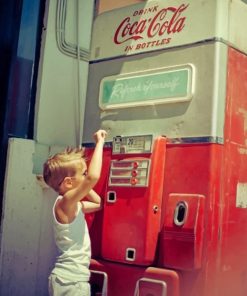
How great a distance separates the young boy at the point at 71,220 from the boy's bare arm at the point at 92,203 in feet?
0.53

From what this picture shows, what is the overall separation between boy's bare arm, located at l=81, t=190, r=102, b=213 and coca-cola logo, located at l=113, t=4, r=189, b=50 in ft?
2.98

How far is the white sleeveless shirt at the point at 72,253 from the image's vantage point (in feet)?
7.79

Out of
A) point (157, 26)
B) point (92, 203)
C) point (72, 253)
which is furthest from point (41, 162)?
point (157, 26)

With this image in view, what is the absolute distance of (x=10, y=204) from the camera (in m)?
3.32

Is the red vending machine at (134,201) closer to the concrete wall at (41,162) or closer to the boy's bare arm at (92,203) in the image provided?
the boy's bare arm at (92,203)

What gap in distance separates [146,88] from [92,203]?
695 mm

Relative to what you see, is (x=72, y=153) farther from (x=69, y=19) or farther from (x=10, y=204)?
(x=69, y=19)

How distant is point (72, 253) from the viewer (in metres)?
2.39

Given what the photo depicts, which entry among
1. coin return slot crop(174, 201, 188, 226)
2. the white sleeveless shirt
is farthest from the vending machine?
the white sleeveless shirt

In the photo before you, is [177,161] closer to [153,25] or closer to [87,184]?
[87,184]

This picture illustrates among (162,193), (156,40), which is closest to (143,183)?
(162,193)

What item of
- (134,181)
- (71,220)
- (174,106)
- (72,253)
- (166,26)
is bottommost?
(72,253)

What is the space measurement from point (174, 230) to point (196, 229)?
0.12m

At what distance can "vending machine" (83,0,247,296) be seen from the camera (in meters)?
2.39
